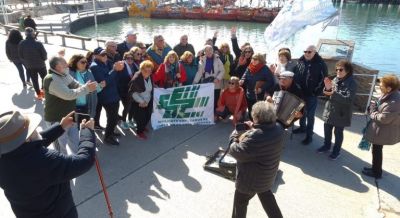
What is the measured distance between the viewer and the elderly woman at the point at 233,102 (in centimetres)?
672

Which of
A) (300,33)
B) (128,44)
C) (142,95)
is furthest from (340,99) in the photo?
(300,33)

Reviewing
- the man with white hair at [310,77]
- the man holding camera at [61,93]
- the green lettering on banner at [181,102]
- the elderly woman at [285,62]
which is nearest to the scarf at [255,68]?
the elderly woman at [285,62]

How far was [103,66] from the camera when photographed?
5789mm

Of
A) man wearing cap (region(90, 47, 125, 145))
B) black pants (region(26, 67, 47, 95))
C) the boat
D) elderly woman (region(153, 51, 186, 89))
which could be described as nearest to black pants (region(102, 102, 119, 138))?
man wearing cap (region(90, 47, 125, 145))

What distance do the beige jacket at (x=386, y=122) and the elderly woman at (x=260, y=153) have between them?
2.20m

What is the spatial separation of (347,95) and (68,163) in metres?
4.33

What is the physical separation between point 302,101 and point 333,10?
13.9 feet

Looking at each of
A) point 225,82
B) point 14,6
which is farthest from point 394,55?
point 14,6

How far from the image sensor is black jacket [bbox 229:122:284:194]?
3188 mm

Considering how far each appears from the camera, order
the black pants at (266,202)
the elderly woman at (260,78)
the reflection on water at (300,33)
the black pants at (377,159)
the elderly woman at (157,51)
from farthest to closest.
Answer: the reflection on water at (300,33) → the elderly woman at (157,51) → the elderly woman at (260,78) → the black pants at (377,159) → the black pants at (266,202)

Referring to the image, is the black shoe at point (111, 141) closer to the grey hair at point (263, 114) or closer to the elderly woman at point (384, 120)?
the grey hair at point (263, 114)

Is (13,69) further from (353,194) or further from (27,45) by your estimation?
(353,194)

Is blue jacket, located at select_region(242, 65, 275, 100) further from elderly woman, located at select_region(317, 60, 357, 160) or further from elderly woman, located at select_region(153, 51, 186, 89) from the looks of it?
elderly woman, located at select_region(153, 51, 186, 89)

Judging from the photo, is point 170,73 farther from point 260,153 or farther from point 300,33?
point 300,33
